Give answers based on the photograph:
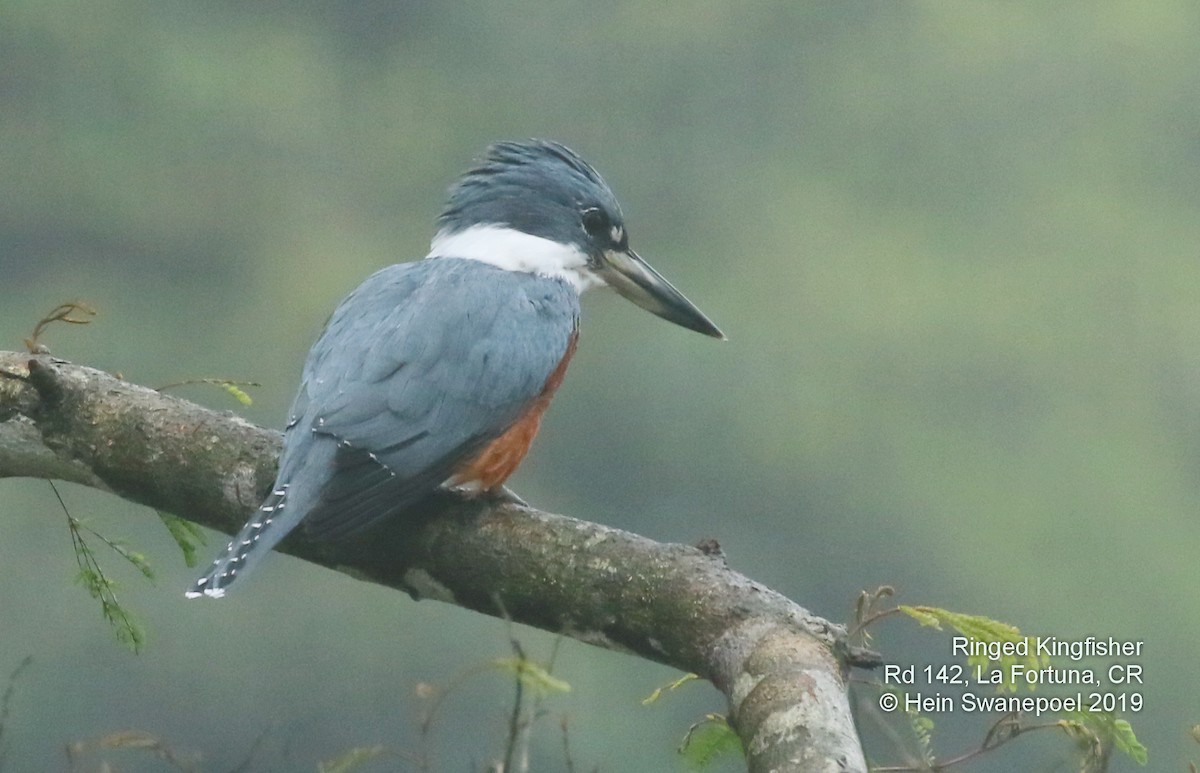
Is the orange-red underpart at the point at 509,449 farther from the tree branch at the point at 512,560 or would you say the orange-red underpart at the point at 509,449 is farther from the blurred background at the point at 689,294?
the blurred background at the point at 689,294

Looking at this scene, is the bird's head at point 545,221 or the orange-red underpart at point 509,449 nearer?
the orange-red underpart at point 509,449

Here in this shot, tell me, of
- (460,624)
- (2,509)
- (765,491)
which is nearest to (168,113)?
(2,509)

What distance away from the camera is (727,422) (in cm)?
538

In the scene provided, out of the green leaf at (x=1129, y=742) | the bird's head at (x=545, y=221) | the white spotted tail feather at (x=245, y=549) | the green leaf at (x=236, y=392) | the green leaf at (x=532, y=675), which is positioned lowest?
the white spotted tail feather at (x=245, y=549)

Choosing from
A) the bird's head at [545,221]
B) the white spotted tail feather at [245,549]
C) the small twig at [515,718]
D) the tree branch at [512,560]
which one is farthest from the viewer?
the bird's head at [545,221]

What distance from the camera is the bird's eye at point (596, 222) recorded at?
2266 millimetres

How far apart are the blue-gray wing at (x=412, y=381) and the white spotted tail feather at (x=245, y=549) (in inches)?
0.9

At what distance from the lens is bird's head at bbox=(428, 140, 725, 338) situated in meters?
2.22

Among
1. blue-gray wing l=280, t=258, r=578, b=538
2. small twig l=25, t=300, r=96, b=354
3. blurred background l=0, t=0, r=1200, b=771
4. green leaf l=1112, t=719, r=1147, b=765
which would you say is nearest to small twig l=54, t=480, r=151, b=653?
small twig l=25, t=300, r=96, b=354

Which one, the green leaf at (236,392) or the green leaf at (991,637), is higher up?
the green leaf at (991,637)

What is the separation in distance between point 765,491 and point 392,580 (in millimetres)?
3636

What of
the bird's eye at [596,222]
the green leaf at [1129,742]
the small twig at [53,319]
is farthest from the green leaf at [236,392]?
the green leaf at [1129,742]

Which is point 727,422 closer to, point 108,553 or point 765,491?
point 765,491

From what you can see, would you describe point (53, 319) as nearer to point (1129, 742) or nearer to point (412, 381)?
point (412, 381)
